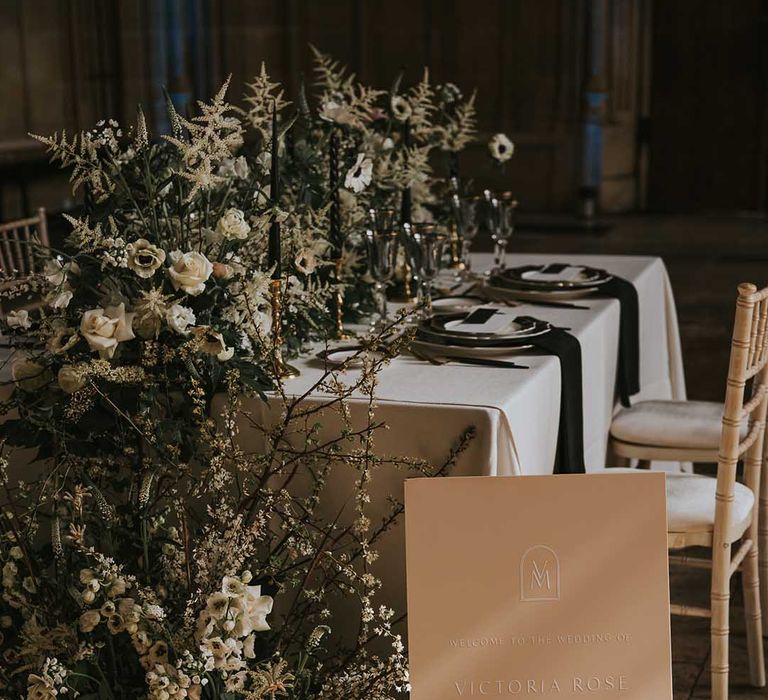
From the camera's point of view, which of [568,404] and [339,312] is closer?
[568,404]

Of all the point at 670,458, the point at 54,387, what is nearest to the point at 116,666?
the point at 54,387

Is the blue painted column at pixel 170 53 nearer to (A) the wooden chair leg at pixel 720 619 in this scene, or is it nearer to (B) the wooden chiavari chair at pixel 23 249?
(B) the wooden chiavari chair at pixel 23 249

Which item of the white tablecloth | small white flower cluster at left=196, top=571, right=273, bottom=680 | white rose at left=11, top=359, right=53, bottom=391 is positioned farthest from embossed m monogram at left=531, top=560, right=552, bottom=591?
white rose at left=11, top=359, right=53, bottom=391

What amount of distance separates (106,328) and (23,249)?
2420 millimetres

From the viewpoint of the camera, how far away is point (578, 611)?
1.65m

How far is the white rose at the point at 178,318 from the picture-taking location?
2205 mm

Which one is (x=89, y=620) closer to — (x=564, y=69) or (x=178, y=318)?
(x=178, y=318)

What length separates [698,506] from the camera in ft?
9.18

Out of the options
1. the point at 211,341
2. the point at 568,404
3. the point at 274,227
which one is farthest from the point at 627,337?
the point at 211,341

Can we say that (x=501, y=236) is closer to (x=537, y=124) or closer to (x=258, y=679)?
(x=258, y=679)

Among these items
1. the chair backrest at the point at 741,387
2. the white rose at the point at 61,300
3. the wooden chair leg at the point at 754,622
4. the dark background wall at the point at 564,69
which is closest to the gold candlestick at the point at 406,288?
the chair backrest at the point at 741,387

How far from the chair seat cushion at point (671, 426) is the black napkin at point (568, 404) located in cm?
60

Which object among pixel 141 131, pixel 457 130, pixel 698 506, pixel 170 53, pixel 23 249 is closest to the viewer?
pixel 141 131

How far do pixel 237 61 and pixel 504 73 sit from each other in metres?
2.35
